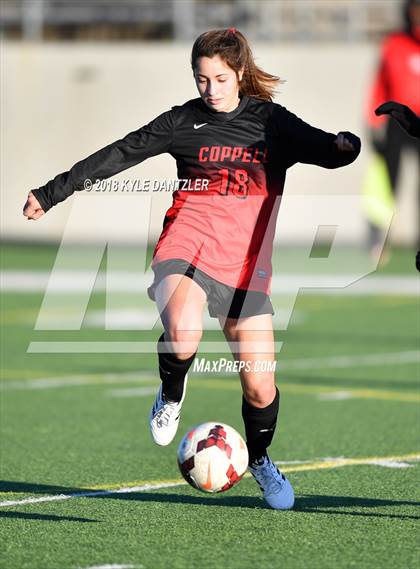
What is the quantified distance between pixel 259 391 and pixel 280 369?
5.71 m

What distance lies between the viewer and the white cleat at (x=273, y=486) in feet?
19.7

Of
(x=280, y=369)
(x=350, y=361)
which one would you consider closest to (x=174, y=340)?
(x=280, y=369)

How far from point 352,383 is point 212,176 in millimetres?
5100

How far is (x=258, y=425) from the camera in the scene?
600cm

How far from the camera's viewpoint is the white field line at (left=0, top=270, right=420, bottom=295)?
60.8 ft

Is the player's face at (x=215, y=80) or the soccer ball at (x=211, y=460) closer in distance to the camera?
the soccer ball at (x=211, y=460)

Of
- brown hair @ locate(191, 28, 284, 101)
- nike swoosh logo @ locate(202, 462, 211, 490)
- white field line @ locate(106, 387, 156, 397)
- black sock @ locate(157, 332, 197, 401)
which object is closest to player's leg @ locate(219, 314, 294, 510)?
black sock @ locate(157, 332, 197, 401)

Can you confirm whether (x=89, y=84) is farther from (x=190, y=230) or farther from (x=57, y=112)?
(x=190, y=230)

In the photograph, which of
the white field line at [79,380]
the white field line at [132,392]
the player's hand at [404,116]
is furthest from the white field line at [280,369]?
the player's hand at [404,116]

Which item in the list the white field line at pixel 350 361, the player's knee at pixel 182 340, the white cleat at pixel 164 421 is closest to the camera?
the player's knee at pixel 182 340

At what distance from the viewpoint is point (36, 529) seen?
5621mm

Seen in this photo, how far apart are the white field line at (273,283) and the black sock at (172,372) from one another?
11.6m

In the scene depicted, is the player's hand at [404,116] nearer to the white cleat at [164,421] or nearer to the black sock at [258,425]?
the black sock at [258,425]

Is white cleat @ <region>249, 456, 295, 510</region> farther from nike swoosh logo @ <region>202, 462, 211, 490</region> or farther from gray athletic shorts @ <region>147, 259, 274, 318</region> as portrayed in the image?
gray athletic shorts @ <region>147, 259, 274, 318</region>
